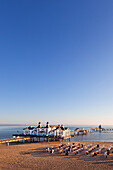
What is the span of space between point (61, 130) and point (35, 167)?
156 ft

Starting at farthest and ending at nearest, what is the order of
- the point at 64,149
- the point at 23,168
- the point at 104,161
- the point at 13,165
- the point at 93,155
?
1. the point at 64,149
2. the point at 93,155
3. the point at 104,161
4. the point at 13,165
5. the point at 23,168

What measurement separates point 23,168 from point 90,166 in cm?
883

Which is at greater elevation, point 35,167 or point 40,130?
point 35,167

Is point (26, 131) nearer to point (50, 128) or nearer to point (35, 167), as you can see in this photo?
point (50, 128)

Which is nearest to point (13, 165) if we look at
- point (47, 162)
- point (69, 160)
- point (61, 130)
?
point (47, 162)

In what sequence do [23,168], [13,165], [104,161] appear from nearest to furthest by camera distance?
[23,168] < [13,165] < [104,161]

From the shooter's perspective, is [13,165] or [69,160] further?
[69,160]

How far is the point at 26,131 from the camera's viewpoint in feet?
222

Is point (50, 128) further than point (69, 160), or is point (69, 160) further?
point (50, 128)

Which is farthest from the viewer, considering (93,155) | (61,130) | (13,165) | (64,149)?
(61,130)

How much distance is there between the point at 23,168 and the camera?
19.6 m

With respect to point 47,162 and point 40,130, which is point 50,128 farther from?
point 47,162

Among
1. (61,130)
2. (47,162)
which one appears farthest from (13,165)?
(61,130)

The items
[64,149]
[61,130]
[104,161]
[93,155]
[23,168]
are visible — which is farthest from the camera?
[61,130]
